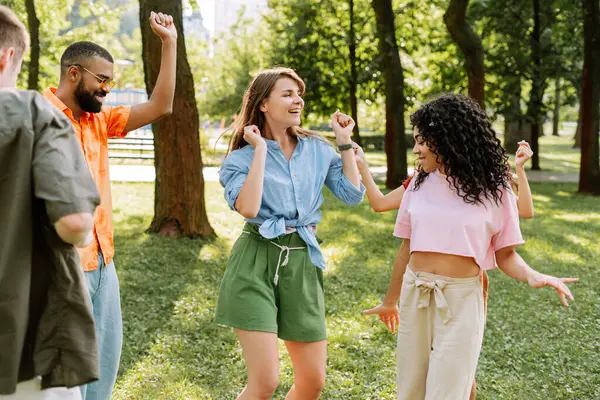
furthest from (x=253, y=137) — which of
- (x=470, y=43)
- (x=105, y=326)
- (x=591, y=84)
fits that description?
(x=591, y=84)

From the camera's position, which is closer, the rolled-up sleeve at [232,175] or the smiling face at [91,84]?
the smiling face at [91,84]

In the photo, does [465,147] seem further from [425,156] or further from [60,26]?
[60,26]

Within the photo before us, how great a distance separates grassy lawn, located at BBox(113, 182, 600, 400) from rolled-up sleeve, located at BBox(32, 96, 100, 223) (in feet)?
10.6

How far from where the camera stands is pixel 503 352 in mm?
6285

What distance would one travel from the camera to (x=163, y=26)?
3.70 m

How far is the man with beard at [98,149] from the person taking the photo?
11.3ft

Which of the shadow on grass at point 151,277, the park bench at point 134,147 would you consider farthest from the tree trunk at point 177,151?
the park bench at point 134,147

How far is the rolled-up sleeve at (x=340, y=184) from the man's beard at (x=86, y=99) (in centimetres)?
129

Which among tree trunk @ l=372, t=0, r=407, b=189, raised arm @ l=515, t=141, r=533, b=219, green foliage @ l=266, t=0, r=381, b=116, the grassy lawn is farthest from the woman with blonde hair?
green foliage @ l=266, t=0, r=381, b=116

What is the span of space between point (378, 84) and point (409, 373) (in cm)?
2387

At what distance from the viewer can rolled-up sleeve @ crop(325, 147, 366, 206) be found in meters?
4.11

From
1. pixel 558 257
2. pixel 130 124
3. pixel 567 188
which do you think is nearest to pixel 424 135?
pixel 130 124

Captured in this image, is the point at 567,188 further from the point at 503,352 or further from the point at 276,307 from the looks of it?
the point at 276,307

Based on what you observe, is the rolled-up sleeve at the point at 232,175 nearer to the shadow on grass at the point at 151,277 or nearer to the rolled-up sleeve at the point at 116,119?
the rolled-up sleeve at the point at 116,119
